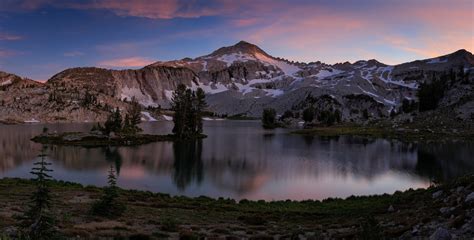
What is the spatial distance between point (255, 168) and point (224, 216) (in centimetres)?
3484

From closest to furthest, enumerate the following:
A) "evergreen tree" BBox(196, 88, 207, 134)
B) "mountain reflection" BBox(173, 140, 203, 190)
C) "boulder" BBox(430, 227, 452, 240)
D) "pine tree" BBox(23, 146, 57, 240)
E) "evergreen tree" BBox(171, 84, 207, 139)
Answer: "pine tree" BBox(23, 146, 57, 240) → "boulder" BBox(430, 227, 452, 240) → "mountain reflection" BBox(173, 140, 203, 190) → "evergreen tree" BBox(171, 84, 207, 139) → "evergreen tree" BBox(196, 88, 207, 134)

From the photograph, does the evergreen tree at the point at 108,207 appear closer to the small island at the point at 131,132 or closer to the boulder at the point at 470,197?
the boulder at the point at 470,197

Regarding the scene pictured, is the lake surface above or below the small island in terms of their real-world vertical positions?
below

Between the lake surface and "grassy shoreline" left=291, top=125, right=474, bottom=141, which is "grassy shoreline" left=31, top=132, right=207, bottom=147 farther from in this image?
"grassy shoreline" left=291, top=125, right=474, bottom=141

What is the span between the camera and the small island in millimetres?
108062

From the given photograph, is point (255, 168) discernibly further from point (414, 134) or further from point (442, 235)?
point (414, 134)

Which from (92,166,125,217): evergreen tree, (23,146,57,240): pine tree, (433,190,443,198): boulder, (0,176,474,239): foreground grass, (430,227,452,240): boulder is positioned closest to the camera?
(23,146,57,240): pine tree

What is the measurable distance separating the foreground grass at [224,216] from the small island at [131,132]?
6804cm

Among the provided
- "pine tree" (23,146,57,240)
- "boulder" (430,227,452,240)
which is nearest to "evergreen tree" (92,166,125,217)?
"pine tree" (23,146,57,240)

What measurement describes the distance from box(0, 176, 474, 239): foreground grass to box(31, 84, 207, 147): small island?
6804 centimetres

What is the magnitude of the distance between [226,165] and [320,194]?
25660mm

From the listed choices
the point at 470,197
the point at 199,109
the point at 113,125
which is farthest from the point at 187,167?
the point at 199,109

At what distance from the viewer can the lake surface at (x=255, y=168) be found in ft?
163

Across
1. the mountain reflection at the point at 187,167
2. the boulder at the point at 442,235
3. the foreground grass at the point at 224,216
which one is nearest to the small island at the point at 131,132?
the mountain reflection at the point at 187,167
